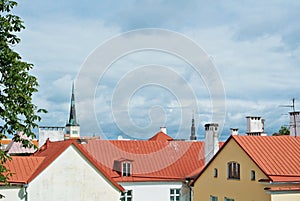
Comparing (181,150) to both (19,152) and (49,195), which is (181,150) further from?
(19,152)

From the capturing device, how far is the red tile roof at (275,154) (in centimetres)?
2564

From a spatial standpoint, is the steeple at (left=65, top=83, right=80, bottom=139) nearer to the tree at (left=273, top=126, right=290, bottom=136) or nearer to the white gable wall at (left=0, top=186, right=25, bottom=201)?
the tree at (left=273, top=126, right=290, bottom=136)

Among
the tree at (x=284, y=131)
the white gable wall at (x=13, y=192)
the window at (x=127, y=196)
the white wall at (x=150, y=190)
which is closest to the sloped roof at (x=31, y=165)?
the white gable wall at (x=13, y=192)

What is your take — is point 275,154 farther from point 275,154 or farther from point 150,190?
point 150,190

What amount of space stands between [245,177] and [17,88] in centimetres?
1742

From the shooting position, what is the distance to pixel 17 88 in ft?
49.3

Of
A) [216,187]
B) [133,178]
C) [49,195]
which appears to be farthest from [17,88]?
[133,178]

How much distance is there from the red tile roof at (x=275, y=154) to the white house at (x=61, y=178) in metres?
9.18

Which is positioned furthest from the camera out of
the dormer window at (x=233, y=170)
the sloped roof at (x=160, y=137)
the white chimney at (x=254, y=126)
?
the sloped roof at (x=160, y=137)

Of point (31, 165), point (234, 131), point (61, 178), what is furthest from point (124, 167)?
point (234, 131)

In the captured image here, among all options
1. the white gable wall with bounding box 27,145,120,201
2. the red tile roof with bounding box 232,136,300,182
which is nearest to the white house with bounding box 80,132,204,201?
the white gable wall with bounding box 27,145,120,201

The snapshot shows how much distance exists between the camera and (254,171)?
27141 mm

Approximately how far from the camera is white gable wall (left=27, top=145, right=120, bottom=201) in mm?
28812

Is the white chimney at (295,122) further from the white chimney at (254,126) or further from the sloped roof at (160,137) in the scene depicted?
the sloped roof at (160,137)
